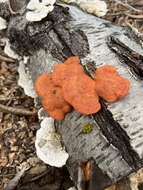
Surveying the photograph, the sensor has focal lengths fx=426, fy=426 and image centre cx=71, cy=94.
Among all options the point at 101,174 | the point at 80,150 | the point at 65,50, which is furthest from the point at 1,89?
the point at 101,174

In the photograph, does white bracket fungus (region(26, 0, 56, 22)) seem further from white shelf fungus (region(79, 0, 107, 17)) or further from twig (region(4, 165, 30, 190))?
twig (region(4, 165, 30, 190))

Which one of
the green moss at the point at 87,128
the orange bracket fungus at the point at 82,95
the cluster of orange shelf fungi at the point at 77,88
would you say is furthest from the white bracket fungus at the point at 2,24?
the green moss at the point at 87,128

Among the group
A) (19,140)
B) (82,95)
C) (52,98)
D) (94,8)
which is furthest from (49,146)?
(94,8)

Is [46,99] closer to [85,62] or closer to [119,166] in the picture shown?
[85,62]

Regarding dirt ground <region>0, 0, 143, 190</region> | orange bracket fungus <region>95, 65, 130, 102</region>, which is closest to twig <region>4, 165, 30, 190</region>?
dirt ground <region>0, 0, 143, 190</region>

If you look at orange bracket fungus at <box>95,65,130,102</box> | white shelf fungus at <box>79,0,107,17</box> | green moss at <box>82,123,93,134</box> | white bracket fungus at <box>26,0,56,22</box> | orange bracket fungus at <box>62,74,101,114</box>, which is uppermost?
white bracket fungus at <box>26,0,56,22</box>
